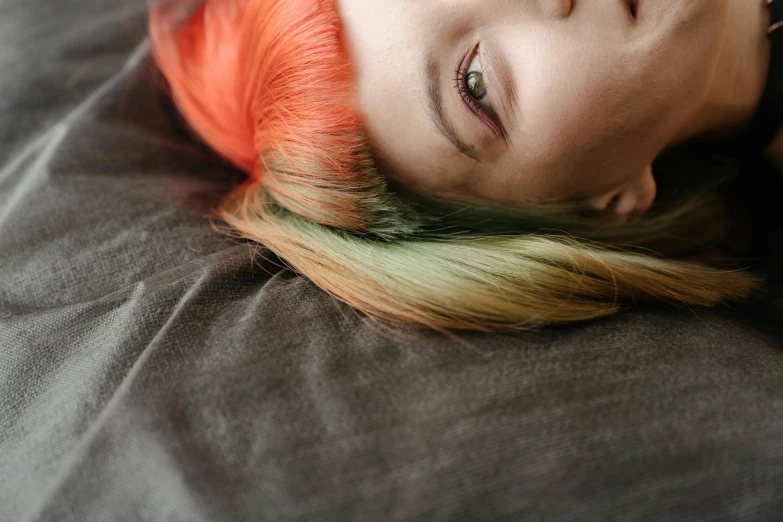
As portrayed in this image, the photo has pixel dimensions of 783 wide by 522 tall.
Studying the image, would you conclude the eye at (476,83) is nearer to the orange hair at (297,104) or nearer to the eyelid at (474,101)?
the eyelid at (474,101)

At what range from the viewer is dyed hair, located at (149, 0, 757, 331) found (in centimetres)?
79

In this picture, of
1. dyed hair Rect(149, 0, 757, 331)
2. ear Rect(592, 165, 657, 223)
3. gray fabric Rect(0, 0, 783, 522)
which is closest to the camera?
gray fabric Rect(0, 0, 783, 522)

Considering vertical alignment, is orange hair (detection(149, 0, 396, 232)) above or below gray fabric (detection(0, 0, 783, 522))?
above

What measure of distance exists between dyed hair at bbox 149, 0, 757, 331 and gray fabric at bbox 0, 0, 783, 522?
0.04m

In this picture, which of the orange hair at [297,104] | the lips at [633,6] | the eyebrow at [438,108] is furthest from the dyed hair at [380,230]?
the lips at [633,6]

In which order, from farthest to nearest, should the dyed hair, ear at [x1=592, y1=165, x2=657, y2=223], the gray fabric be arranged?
ear at [x1=592, y1=165, x2=657, y2=223] → the dyed hair → the gray fabric

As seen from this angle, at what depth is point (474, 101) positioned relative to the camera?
851 mm

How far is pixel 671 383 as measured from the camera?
25.8 inches

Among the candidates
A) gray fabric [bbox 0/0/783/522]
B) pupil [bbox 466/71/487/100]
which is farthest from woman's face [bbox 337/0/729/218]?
gray fabric [bbox 0/0/783/522]

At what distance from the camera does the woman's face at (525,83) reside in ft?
2.59

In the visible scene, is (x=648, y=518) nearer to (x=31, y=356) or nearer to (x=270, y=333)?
(x=270, y=333)

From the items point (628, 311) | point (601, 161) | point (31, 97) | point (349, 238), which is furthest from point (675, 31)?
point (31, 97)

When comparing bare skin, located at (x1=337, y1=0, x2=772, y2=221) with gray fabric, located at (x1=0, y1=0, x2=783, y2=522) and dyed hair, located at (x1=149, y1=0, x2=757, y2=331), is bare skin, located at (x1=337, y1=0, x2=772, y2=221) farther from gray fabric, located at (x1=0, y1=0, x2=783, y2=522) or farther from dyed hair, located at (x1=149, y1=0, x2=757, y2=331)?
gray fabric, located at (x1=0, y1=0, x2=783, y2=522)

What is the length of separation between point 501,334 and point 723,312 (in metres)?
0.40
